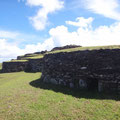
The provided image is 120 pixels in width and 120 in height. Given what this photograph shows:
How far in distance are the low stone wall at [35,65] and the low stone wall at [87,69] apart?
1188 centimetres

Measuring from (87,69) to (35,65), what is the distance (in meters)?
16.9

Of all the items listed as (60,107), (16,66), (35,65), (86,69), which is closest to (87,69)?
(86,69)

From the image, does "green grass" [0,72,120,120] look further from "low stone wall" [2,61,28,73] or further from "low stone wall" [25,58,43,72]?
"low stone wall" [2,61,28,73]

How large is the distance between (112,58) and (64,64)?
168 inches

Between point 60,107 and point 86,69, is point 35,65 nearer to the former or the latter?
point 86,69

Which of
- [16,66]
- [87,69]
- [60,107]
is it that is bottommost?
[60,107]

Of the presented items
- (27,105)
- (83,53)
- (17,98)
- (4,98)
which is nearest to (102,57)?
(83,53)

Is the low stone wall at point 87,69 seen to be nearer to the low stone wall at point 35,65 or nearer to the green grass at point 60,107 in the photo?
the green grass at point 60,107

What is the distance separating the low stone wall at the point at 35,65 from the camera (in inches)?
977

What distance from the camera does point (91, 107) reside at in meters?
7.13

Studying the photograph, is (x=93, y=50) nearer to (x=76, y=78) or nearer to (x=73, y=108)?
(x=76, y=78)

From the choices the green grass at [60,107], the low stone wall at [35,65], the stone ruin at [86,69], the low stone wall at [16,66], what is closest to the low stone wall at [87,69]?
the stone ruin at [86,69]

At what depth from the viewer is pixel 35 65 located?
25406 mm

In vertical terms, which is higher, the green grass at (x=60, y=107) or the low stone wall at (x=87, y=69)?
the low stone wall at (x=87, y=69)
